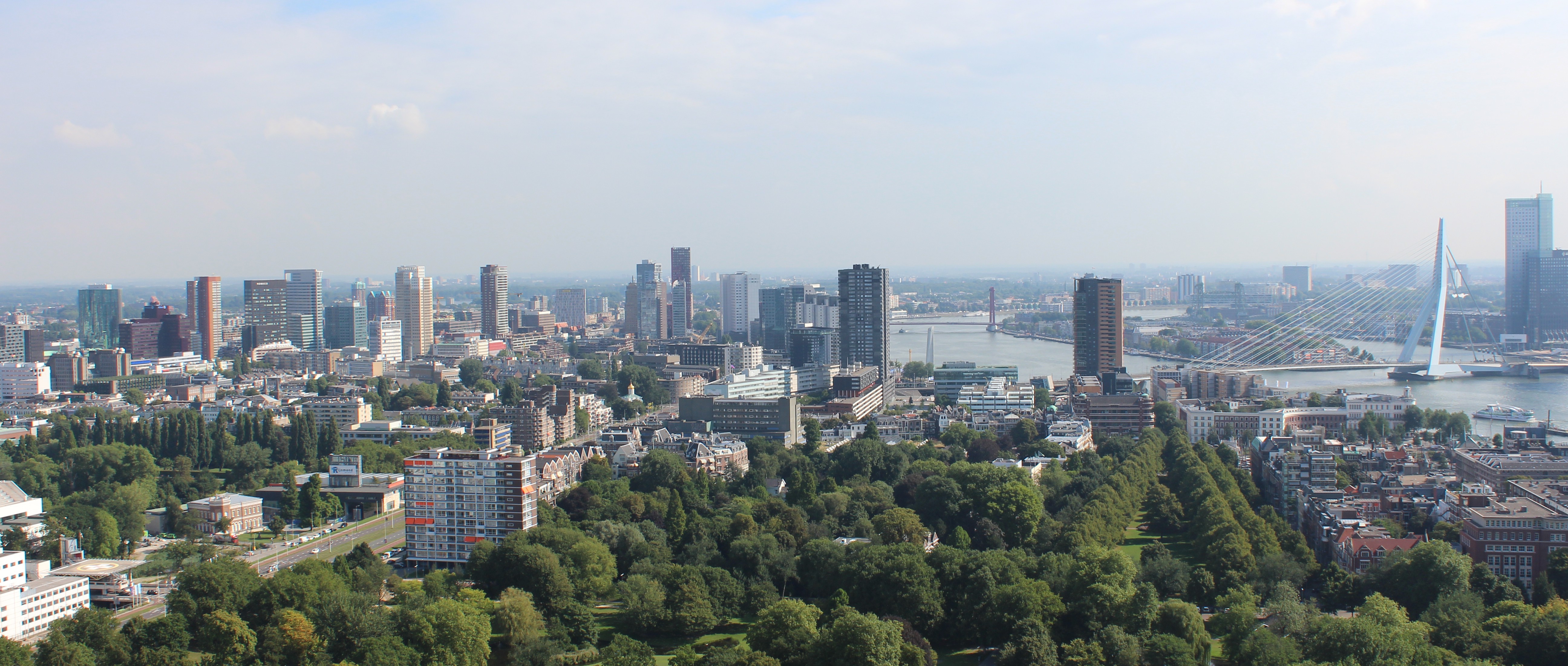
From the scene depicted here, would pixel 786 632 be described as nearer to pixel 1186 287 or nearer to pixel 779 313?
pixel 779 313

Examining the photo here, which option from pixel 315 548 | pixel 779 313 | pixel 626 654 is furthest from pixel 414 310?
pixel 626 654

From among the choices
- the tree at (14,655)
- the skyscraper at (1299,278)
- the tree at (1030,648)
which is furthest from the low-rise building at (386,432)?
the skyscraper at (1299,278)

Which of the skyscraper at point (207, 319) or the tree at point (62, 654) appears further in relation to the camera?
the skyscraper at point (207, 319)

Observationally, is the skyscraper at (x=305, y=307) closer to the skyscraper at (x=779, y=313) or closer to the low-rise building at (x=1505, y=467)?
the skyscraper at (x=779, y=313)

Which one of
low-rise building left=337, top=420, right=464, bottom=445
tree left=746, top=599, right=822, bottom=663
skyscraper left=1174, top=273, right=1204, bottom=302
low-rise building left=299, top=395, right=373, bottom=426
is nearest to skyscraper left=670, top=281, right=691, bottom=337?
low-rise building left=299, top=395, right=373, bottom=426

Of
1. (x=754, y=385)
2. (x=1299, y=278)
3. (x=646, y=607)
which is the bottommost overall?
(x=646, y=607)

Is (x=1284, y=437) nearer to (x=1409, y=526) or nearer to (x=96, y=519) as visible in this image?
(x=1409, y=526)

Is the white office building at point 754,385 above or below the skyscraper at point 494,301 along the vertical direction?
below

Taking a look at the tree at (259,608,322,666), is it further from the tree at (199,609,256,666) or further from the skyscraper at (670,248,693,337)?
the skyscraper at (670,248,693,337)
